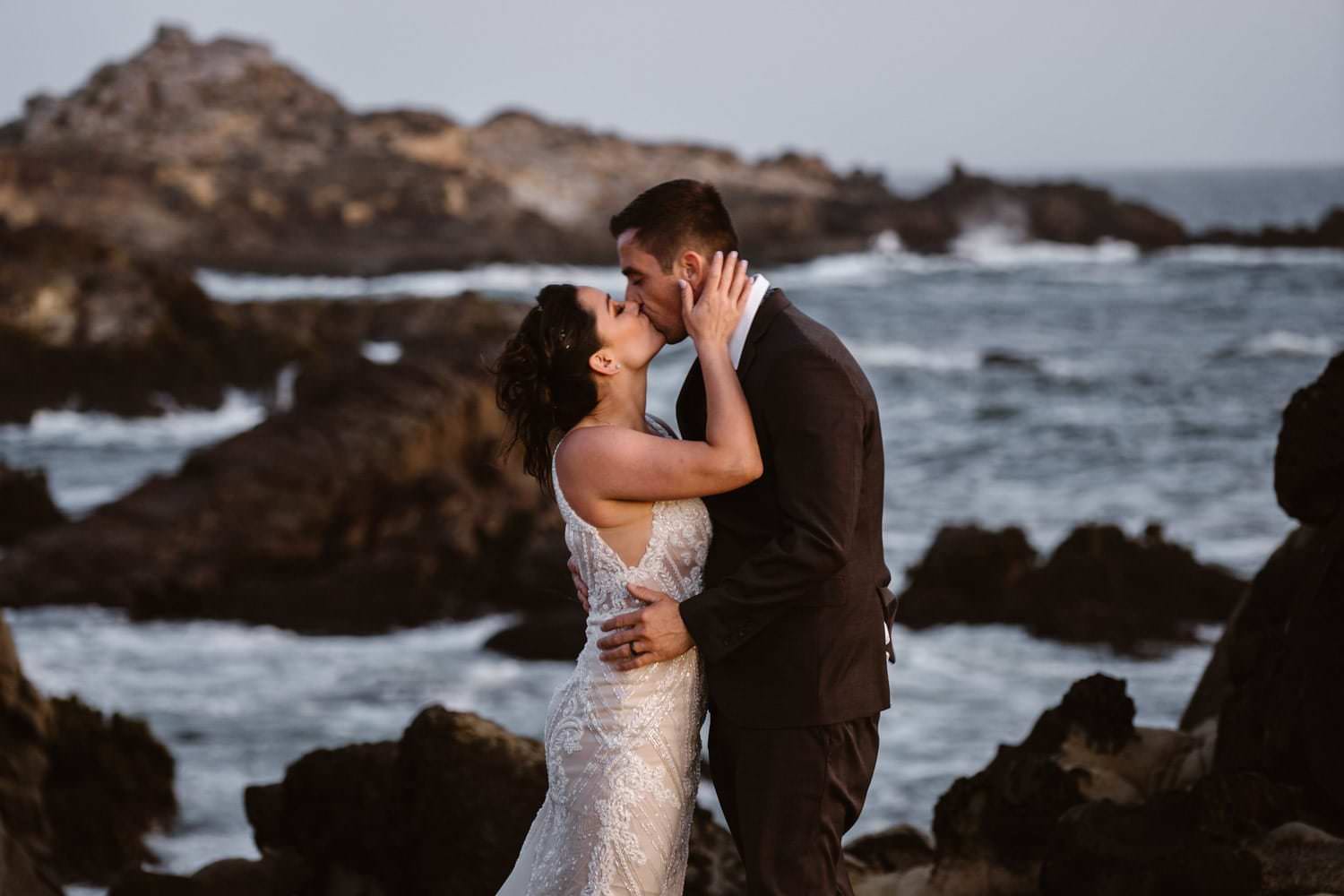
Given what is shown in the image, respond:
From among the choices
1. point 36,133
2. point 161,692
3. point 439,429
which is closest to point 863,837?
point 161,692

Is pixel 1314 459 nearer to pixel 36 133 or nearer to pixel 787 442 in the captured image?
pixel 787 442

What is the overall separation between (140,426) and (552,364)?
2237 centimetres

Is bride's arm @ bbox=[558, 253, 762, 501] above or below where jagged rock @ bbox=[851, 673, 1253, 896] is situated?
above

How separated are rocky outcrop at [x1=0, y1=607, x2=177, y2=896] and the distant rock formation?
1835 inches

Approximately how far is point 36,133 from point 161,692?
81.0 metres

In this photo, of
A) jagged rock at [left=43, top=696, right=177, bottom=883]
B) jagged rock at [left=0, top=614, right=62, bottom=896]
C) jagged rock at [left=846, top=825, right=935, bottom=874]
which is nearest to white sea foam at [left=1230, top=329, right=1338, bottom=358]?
jagged rock at [left=43, top=696, right=177, bottom=883]

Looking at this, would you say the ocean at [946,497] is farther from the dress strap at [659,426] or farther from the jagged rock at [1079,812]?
the dress strap at [659,426]

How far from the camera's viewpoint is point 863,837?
19.9ft

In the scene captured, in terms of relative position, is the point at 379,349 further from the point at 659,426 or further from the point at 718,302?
the point at 718,302

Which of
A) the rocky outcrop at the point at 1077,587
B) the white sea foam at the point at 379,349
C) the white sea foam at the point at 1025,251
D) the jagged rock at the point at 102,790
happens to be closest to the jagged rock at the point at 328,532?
the rocky outcrop at the point at 1077,587

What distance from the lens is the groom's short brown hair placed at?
3.61 m

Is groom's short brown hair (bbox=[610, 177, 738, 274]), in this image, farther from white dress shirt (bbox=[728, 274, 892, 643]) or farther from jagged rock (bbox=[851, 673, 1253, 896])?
jagged rock (bbox=[851, 673, 1253, 896])

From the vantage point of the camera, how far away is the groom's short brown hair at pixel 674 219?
11.8 feet

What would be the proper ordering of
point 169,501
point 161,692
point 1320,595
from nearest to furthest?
point 1320,595
point 161,692
point 169,501
